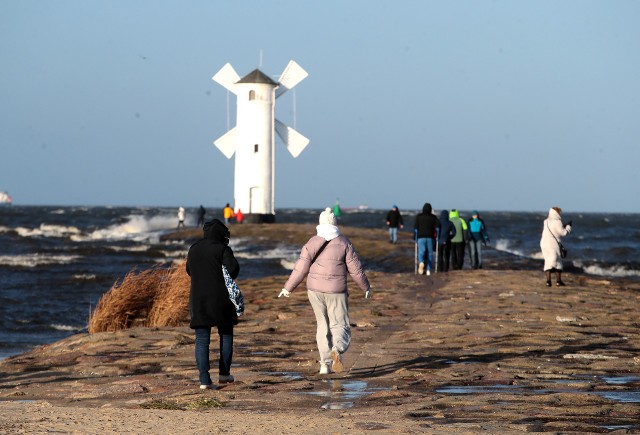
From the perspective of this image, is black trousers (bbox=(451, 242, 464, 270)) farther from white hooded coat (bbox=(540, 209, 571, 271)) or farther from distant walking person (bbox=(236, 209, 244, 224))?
distant walking person (bbox=(236, 209, 244, 224))

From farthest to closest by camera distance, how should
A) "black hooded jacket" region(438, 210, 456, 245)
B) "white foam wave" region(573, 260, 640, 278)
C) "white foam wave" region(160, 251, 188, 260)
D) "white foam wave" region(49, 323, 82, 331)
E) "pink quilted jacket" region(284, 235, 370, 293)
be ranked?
"white foam wave" region(160, 251, 188, 260), "white foam wave" region(573, 260, 640, 278), "black hooded jacket" region(438, 210, 456, 245), "white foam wave" region(49, 323, 82, 331), "pink quilted jacket" region(284, 235, 370, 293)

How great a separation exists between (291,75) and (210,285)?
5027 centimetres

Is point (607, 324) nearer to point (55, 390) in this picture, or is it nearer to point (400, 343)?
point (400, 343)

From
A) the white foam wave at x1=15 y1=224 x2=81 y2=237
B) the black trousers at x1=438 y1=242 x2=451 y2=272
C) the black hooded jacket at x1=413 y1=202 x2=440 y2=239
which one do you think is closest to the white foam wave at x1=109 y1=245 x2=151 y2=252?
the white foam wave at x1=15 y1=224 x2=81 y2=237

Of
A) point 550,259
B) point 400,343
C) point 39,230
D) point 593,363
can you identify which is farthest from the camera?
point 39,230

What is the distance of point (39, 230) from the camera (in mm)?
82000

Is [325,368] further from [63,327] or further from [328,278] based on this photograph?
[63,327]

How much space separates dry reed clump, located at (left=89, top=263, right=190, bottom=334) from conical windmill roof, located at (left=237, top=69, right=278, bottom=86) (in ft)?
136

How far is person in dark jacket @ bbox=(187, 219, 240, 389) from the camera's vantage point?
34.9 ft

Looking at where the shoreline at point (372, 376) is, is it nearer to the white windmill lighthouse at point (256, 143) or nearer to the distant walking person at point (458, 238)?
the distant walking person at point (458, 238)

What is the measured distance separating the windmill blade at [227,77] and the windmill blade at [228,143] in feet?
9.01

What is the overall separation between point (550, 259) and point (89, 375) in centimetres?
1236

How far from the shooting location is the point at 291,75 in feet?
198

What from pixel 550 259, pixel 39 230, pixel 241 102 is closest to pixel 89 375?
pixel 550 259
